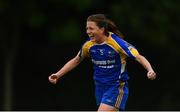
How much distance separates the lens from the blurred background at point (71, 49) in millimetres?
18281

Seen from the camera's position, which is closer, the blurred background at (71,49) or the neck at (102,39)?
the neck at (102,39)

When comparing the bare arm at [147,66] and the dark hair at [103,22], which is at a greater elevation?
the dark hair at [103,22]

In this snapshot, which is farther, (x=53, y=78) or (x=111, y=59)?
(x=53, y=78)

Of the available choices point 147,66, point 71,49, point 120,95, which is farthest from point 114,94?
point 71,49

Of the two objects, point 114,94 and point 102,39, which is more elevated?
point 102,39

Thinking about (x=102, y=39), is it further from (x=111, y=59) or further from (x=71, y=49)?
(x=71, y=49)

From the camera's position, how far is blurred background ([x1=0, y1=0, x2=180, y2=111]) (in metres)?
18.3

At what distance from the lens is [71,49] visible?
20406mm

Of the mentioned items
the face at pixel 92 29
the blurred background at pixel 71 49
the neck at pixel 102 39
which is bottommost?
the blurred background at pixel 71 49

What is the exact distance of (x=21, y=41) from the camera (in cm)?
2055

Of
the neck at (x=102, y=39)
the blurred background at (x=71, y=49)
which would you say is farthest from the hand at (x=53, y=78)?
the blurred background at (x=71, y=49)

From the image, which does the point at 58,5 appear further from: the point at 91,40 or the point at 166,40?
the point at 91,40

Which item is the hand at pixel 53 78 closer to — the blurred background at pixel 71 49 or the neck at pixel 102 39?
the neck at pixel 102 39

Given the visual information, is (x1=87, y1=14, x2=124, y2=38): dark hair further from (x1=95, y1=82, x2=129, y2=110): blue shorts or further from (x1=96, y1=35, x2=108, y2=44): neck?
(x1=95, y1=82, x2=129, y2=110): blue shorts
